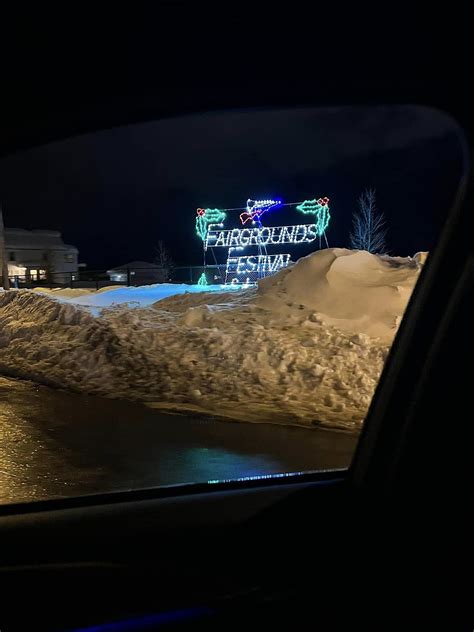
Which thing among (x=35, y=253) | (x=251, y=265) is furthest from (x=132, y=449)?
(x=35, y=253)

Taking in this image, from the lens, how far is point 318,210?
28906 millimetres

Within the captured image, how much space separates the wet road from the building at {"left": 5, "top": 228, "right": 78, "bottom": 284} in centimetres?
5833

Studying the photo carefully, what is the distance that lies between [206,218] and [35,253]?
146 ft

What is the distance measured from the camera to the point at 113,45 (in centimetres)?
189

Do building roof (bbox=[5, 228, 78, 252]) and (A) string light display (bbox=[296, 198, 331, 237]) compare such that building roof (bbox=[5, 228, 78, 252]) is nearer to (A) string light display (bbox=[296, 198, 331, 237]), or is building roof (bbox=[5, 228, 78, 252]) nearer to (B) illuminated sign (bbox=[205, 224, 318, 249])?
(B) illuminated sign (bbox=[205, 224, 318, 249])

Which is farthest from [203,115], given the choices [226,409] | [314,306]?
[314,306]

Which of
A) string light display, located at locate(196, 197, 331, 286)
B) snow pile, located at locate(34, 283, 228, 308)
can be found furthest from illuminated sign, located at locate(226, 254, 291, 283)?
→ snow pile, located at locate(34, 283, 228, 308)

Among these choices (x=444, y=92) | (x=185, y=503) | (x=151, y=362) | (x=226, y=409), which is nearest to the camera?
(x=444, y=92)

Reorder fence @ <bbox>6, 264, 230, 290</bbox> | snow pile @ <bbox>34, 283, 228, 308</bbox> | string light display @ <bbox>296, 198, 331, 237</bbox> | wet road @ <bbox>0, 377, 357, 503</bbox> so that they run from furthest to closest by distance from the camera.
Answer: fence @ <bbox>6, 264, 230, 290</bbox>
string light display @ <bbox>296, 198, 331, 237</bbox>
snow pile @ <bbox>34, 283, 228, 308</bbox>
wet road @ <bbox>0, 377, 357, 503</bbox>

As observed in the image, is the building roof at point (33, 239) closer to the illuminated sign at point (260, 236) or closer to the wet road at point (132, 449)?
the illuminated sign at point (260, 236)

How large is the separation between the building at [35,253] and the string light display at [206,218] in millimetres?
37913

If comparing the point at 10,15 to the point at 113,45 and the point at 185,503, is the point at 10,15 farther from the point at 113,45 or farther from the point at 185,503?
the point at 185,503

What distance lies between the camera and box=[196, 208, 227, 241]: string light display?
29.2 meters

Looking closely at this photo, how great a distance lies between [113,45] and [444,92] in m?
1.14
